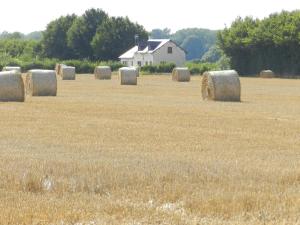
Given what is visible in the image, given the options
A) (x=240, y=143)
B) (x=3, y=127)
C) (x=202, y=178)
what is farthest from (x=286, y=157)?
(x=3, y=127)

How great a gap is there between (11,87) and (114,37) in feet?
285

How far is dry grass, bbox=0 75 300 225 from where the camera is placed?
8062mm

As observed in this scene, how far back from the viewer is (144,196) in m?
8.90

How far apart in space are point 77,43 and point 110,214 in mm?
106713

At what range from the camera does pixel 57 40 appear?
11919 centimetres

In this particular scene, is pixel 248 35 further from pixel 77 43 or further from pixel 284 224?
pixel 284 224

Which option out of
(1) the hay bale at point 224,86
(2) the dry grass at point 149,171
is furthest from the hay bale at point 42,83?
(2) the dry grass at point 149,171

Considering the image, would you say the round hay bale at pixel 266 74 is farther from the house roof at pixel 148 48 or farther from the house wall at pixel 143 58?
the house wall at pixel 143 58

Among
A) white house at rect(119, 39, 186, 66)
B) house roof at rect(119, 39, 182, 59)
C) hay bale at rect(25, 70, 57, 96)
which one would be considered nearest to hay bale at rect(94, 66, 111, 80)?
hay bale at rect(25, 70, 57, 96)

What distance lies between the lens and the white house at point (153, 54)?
380ft

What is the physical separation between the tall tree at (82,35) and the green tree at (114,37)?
10.5ft

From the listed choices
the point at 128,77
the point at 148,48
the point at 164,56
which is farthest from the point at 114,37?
the point at 128,77

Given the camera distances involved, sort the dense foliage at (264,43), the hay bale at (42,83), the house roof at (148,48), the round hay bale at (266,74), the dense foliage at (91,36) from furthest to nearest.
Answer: the house roof at (148,48) → the dense foliage at (91,36) → the dense foliage at (264,43) → the round hay bale at (266,74) → the hay bale at (42,83)

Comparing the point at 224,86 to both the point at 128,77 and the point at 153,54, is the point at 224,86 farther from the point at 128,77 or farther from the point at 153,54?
the point at 153,54
